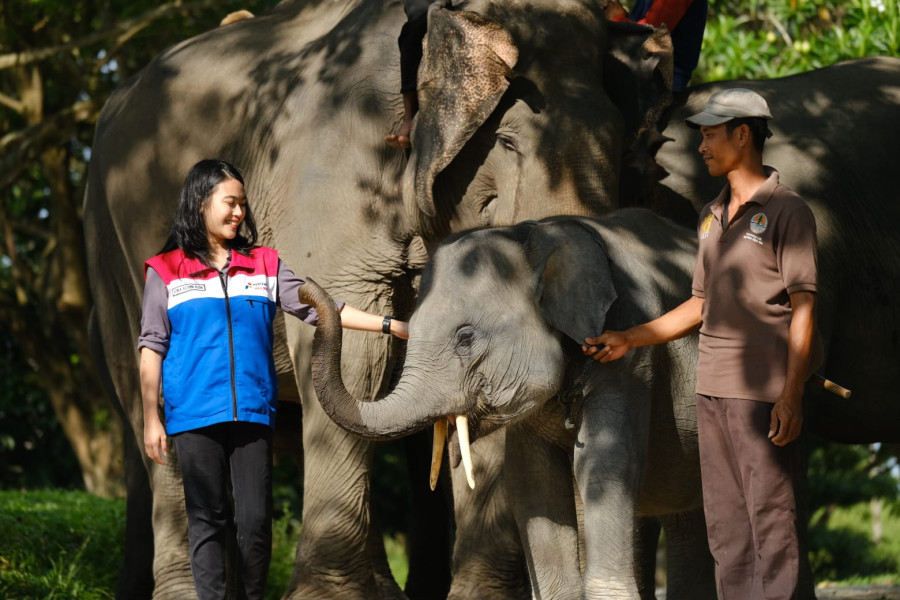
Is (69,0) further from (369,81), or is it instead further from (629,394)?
(629,394)

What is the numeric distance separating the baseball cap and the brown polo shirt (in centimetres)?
22

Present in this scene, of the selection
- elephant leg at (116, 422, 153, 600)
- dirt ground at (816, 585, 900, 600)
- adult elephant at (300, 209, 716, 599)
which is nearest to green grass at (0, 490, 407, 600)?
elephant leg at (116, 422, 153, 600)

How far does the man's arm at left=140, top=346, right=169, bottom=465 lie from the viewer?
5.24 metres

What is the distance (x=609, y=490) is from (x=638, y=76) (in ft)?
7.82

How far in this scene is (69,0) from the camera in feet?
35.6

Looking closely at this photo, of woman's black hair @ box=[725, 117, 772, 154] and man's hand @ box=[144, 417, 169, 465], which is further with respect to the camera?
man's hand @ box=[144, 417, 169, 465]

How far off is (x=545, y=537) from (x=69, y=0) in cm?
702

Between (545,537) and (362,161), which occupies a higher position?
(362,161)

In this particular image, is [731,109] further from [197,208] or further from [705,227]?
[197,208]

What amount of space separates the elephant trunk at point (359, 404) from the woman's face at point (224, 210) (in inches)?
26.1

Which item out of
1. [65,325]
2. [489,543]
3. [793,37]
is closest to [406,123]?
[489,543]

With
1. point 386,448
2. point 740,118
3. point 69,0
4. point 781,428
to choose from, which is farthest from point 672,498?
point 386,448

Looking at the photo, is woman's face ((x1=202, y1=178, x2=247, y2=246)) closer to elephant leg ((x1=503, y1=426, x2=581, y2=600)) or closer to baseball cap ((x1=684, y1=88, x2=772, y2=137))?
elephant leg ((x1=503, y1=426, x2=581, y2=600))

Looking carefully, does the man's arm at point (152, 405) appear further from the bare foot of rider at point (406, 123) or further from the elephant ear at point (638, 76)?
the elephant ear at point (638, 76)
